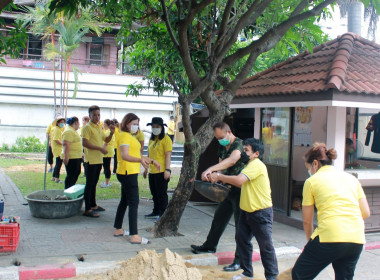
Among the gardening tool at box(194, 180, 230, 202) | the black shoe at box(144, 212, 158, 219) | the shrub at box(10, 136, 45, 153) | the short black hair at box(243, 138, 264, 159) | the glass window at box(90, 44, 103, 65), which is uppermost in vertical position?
the glass window at box(90, 44, 103, 65)

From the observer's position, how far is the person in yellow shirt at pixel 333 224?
12.0ft

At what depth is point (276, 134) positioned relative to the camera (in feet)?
29.8

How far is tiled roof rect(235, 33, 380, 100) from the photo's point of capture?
7.55 metres

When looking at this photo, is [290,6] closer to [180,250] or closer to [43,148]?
[180,250]

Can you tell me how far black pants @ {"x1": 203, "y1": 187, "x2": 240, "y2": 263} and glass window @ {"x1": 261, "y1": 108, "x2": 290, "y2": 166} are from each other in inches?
121

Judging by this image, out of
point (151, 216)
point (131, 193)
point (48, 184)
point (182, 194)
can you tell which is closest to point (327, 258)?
point (131, 193)

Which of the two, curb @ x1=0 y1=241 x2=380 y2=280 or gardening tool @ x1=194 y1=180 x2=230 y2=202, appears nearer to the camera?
curb @ x1=0 y1=241 x2=380 y2=280

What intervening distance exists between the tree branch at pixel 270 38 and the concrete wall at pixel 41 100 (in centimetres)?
1393

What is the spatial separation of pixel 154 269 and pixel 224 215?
1.54 m

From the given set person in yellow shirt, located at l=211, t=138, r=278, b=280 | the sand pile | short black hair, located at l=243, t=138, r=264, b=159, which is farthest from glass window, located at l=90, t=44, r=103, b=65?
the sand pile

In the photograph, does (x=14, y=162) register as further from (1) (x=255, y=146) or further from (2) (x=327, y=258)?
(2) (x=327, y=258)

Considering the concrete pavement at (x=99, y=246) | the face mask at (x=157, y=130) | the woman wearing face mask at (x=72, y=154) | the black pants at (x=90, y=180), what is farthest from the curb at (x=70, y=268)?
the woman wearing face mask at (x=72, y=154)

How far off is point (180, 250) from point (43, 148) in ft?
55.9

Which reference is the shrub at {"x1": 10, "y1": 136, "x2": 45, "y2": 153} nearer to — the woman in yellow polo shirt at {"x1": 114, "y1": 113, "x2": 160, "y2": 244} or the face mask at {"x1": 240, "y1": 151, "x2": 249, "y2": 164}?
the woman in yellow polo shirt at {"x1": 114, "y1": 113, "x2": 160, "y2": 244}
